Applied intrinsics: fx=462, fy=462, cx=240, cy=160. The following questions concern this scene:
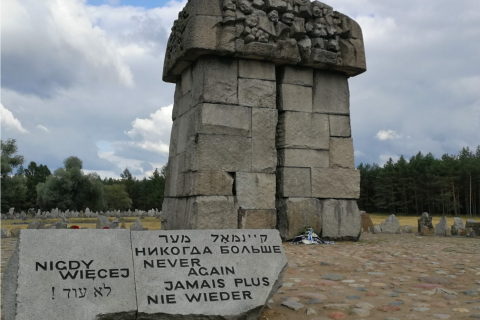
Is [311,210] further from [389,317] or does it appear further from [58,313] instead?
[58,313]

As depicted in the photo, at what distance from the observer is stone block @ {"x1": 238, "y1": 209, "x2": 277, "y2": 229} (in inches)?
323

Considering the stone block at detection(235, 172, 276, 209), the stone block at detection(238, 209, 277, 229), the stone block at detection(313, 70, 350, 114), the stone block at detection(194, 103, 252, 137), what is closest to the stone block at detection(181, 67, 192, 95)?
the stone block at detection(194, 103, 252, 137)

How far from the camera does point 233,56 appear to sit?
860cm

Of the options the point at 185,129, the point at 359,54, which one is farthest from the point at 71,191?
the point at 359,54

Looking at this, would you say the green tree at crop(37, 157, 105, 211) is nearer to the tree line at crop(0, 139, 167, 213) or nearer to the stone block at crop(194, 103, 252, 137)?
the tree line at crop(0, 139, 167, 213)

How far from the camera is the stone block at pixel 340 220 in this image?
9078mm

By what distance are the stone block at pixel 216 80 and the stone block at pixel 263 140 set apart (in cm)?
56

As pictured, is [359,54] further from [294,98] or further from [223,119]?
[223,119]

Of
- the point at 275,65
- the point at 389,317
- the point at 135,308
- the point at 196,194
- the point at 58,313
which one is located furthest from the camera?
the point at 275,65

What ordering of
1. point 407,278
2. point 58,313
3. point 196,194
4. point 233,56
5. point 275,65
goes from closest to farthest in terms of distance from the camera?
1. point 58,313
2. point 407,278
3. point 196,194
4. point 233,56
5. point 275,65

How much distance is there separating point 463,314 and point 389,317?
2.18ft

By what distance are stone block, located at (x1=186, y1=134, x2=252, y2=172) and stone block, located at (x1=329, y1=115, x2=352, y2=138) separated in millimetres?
1920

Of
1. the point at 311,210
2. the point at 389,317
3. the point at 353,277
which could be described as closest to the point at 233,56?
the point at 311,210

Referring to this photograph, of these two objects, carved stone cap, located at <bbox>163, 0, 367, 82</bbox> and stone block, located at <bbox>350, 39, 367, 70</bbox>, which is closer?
carved stone cap, located at <bbox>163, 0, 367, 82</bbox>
